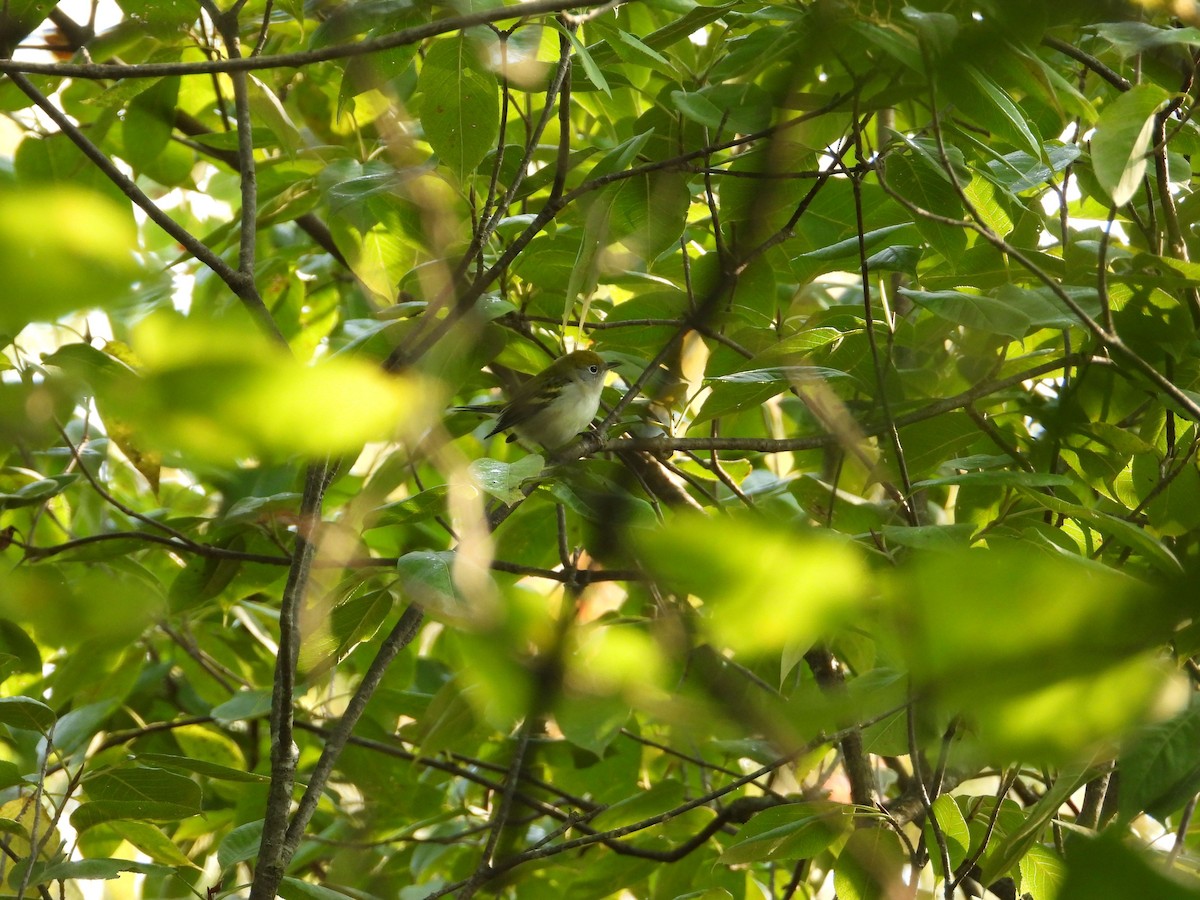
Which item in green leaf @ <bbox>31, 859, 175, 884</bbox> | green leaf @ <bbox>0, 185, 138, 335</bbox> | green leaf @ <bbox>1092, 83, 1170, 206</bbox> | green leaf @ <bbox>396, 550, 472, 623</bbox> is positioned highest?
green leaf @ <bbox>0, 185, 138, 335</bbox>

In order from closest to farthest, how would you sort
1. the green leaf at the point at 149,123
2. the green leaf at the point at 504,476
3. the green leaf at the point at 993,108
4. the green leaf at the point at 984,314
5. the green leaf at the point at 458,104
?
the green leaf at the point at 993,108 → the green leaf at the point at 504,476 → the green leaf at the point at 984,314 → the green leaf at the point at 458,104 → the green leaf at the point at 149,123

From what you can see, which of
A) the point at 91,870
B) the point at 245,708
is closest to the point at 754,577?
the point at 91,870

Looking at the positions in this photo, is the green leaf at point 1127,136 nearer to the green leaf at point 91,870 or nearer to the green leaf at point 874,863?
the green leaf at point 874,863

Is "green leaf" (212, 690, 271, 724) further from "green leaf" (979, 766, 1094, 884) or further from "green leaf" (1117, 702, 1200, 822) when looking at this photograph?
"green leaf" (1117, 702, 1200, 822)

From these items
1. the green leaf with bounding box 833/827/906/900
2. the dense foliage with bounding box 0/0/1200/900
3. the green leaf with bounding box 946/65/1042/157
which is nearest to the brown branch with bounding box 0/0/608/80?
the dense foliage with bounding box 0/0/1200/900

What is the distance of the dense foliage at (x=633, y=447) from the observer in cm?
33

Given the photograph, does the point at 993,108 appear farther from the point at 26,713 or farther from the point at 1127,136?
the point at 26,713

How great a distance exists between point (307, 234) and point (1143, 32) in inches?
92.2

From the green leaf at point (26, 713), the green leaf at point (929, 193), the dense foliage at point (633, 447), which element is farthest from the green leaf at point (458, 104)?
the green leaf at point (26, 713)

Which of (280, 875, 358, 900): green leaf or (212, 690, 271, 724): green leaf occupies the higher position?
(280, 875, 358, 900): green leaf

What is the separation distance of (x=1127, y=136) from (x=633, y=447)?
692 mm

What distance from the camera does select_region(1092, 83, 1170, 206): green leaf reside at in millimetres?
1184

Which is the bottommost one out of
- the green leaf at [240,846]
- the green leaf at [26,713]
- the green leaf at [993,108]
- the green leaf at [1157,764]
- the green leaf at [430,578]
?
the green leaf at [240,846]

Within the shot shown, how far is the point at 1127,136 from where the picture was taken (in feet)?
3.95
